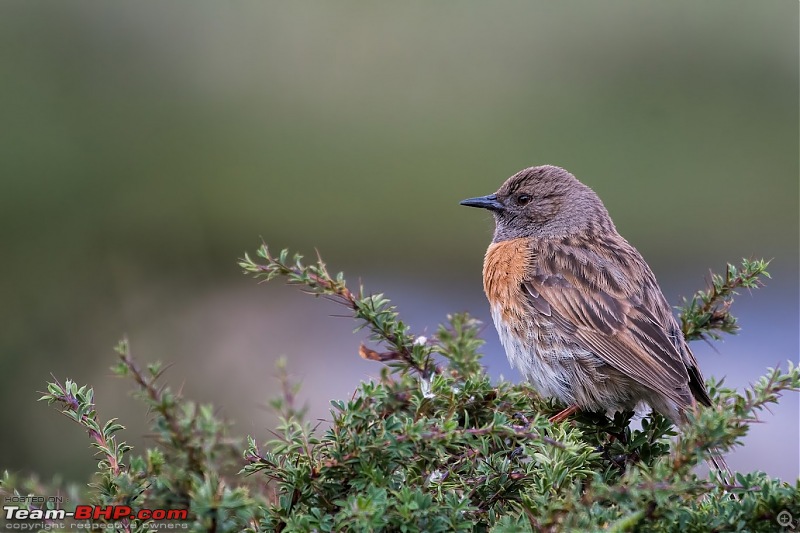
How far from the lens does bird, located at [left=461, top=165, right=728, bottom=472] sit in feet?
14.0

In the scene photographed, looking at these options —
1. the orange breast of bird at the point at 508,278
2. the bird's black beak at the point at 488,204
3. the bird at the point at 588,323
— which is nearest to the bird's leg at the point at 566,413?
the bird at the point at 588,323

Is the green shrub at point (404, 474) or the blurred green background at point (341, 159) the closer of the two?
the green shrub at point (404, 474)

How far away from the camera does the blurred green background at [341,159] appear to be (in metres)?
8.24

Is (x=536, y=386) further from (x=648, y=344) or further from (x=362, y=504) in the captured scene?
(x=362, y=504)

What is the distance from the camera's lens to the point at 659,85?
12852mm

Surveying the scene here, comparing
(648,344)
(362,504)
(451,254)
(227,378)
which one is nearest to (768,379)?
(362,504)

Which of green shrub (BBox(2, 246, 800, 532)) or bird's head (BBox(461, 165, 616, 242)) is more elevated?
bird's head (BBox(461, 165, 616, 242))

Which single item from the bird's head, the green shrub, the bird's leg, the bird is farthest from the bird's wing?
the green shrub

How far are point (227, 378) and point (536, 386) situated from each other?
3.71m

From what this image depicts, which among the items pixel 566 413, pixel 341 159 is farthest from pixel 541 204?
pixel 341 159

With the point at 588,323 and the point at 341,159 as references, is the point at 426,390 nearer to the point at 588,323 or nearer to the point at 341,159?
the point at 588,323

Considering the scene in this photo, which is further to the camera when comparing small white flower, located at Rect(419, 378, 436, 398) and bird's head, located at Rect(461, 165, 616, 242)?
bird's head, located at Rect(461, 165, 616, 242)

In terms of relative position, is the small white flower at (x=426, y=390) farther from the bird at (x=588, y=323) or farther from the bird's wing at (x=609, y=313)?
the bird's wing at (x=609, y=313)

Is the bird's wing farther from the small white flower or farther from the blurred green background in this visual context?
the blurred green background
